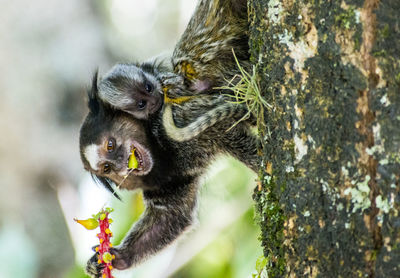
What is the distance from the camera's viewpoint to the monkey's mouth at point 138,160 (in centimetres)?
280

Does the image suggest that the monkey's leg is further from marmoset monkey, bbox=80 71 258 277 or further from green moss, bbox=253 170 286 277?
green moss, bbox=253 170 286 277

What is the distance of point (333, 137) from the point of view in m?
1.39

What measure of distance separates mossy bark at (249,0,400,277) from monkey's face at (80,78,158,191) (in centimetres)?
130

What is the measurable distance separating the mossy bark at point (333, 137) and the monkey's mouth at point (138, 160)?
125 cm

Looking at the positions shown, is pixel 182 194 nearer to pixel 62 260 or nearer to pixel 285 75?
pixel 285 75

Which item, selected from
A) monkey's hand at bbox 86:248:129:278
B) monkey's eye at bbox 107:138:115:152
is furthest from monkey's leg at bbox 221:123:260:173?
monkey's hand at bbox 86:248:129:278

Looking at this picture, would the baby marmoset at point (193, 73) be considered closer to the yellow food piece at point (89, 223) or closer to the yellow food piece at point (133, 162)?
the yellow food piece at point (133, 162)

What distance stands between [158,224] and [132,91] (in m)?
0.87

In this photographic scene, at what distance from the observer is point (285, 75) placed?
1.54 m

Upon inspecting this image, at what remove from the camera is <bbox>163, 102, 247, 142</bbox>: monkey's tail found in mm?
2461

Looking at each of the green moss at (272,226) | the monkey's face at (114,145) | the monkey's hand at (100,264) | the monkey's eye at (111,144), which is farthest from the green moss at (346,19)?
the monkey's hand at (100,264)

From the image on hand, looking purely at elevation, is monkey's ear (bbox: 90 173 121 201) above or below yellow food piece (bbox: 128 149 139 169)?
above

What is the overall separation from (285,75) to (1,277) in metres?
3.57

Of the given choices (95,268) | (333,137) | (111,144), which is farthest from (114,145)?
(333,137)
